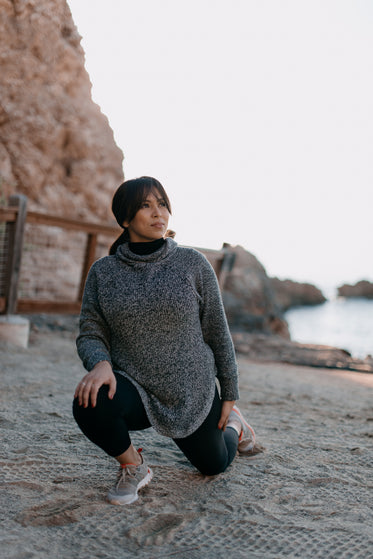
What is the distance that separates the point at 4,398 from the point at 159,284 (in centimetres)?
173

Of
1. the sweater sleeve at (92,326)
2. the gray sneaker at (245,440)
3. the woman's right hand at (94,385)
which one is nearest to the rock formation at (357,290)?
the gray sneaker at (245,440)

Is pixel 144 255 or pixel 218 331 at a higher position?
pixel 144 255

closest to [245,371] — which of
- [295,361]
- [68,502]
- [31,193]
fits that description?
[295,361]

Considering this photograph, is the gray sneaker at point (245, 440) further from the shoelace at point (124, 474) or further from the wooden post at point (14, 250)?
the wooden post at point (14, 250)

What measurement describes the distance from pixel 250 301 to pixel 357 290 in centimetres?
4088

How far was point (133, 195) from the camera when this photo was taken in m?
2.14

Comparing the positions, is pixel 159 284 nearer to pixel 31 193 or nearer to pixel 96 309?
pixel 96 309

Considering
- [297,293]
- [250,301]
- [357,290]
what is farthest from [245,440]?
[357,290]

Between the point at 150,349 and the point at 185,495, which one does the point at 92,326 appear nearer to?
the point at 150,349

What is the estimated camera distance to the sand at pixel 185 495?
1618mm

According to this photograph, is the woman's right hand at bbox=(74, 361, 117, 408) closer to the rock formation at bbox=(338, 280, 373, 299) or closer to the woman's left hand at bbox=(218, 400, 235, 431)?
the woman's left hand at bbox=(218, 400, 235, 431)

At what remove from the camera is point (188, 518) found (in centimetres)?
181

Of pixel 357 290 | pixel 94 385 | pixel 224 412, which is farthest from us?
pixel 357 290

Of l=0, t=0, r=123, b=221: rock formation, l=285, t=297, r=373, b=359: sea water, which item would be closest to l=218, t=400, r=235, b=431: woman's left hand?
l=0, t=0, r=123, b=221: rock formation
